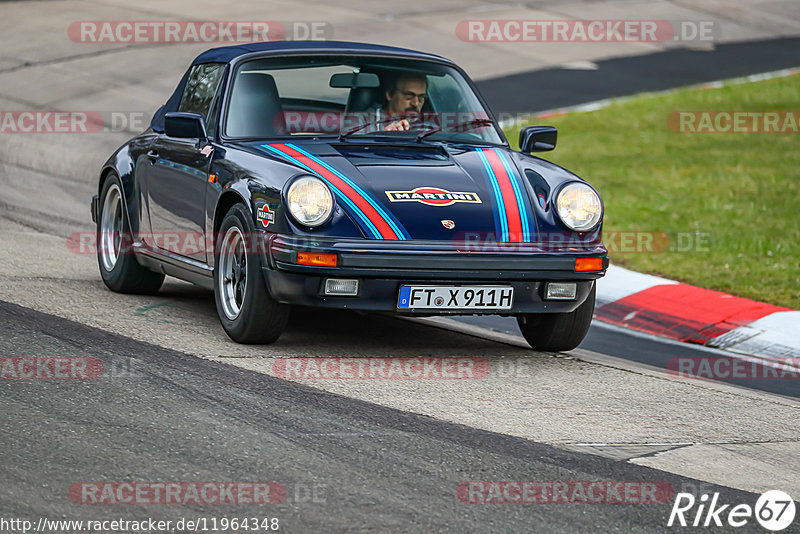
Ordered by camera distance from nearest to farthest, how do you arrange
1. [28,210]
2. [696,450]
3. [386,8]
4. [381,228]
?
[696,450]
[381,228]
[28,210]
[386,8]

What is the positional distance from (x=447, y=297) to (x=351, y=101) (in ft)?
5.32

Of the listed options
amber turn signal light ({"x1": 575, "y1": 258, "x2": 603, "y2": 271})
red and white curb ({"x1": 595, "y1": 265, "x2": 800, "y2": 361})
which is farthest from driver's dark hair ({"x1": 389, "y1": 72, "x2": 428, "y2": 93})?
red and white curb ({"x1": 595, "y1": 265, "x2": 800, "y2": 361})

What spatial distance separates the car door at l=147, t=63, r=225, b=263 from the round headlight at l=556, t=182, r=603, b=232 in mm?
1850

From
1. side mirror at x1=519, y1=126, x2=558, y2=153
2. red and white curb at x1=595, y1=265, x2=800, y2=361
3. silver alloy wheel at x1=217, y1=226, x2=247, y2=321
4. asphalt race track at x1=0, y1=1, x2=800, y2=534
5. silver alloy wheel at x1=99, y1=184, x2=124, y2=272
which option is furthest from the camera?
silver alloy wheel at x1=99, y1=184, x2=124, y2=272

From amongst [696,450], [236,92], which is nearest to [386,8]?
[236,92]

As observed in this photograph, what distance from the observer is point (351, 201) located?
6258 millimetres

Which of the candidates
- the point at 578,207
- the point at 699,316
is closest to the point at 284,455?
the point at 578,207

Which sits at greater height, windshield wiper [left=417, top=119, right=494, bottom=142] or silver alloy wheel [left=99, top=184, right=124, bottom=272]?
windshield wiper [left=417, top=119, right=494, bottom=142]

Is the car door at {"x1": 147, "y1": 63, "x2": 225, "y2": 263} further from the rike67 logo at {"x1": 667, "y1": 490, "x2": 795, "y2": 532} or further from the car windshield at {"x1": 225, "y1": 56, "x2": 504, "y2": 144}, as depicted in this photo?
the rike67 logo at {"x1": 667, "y1": 490, "x2": 795, "y2": 532}

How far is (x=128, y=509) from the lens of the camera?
4.11m

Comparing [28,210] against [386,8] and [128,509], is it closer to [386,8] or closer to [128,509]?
[128,509]

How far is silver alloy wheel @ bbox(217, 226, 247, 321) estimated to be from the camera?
6.63 meters

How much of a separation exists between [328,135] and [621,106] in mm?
11111

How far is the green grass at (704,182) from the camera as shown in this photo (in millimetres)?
9805
